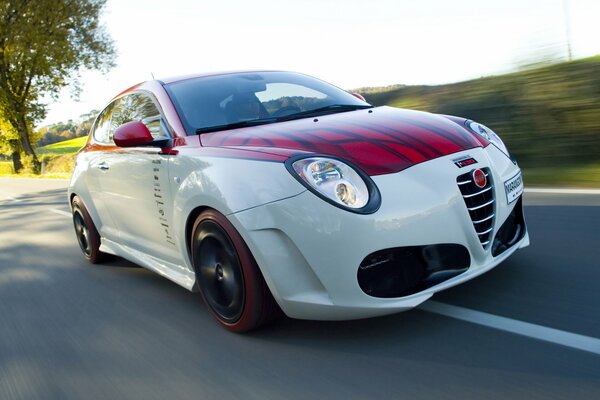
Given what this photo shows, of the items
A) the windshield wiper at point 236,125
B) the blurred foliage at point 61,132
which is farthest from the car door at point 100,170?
the blurred foliage at point 61,132

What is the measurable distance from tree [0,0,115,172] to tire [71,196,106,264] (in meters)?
25.1

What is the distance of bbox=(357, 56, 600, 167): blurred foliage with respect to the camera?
285 inches

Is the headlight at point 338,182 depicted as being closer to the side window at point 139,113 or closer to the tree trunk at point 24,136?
the side window at point 139,113

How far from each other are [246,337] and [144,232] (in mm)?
1260

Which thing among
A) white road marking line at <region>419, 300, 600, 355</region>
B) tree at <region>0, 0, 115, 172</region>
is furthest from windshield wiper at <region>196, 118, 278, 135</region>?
tree at <region>0, 0, 115, 172</region>

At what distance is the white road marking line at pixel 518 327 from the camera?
8.86ft

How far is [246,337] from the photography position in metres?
3.26

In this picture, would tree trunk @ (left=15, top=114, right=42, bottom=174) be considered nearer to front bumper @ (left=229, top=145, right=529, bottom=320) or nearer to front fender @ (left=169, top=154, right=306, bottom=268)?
front fender @ (left=169, top=154, right=306, bottom=268)

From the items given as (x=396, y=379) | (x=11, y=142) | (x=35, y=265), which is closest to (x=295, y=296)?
(x=396, y=379)

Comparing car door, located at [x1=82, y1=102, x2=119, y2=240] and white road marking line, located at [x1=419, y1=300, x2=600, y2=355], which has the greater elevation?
car door, located at [x1=82, y1=102, x2=119, y2=240]

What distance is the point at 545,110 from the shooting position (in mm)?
7613

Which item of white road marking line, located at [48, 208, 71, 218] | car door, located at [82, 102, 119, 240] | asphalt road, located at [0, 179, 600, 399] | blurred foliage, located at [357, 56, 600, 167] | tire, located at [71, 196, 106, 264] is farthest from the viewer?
white road marking line, located at [48, 208, 71, 218]

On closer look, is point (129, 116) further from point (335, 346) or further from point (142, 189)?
point (335, 346)

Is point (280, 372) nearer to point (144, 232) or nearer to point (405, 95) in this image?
point (144, 232)
